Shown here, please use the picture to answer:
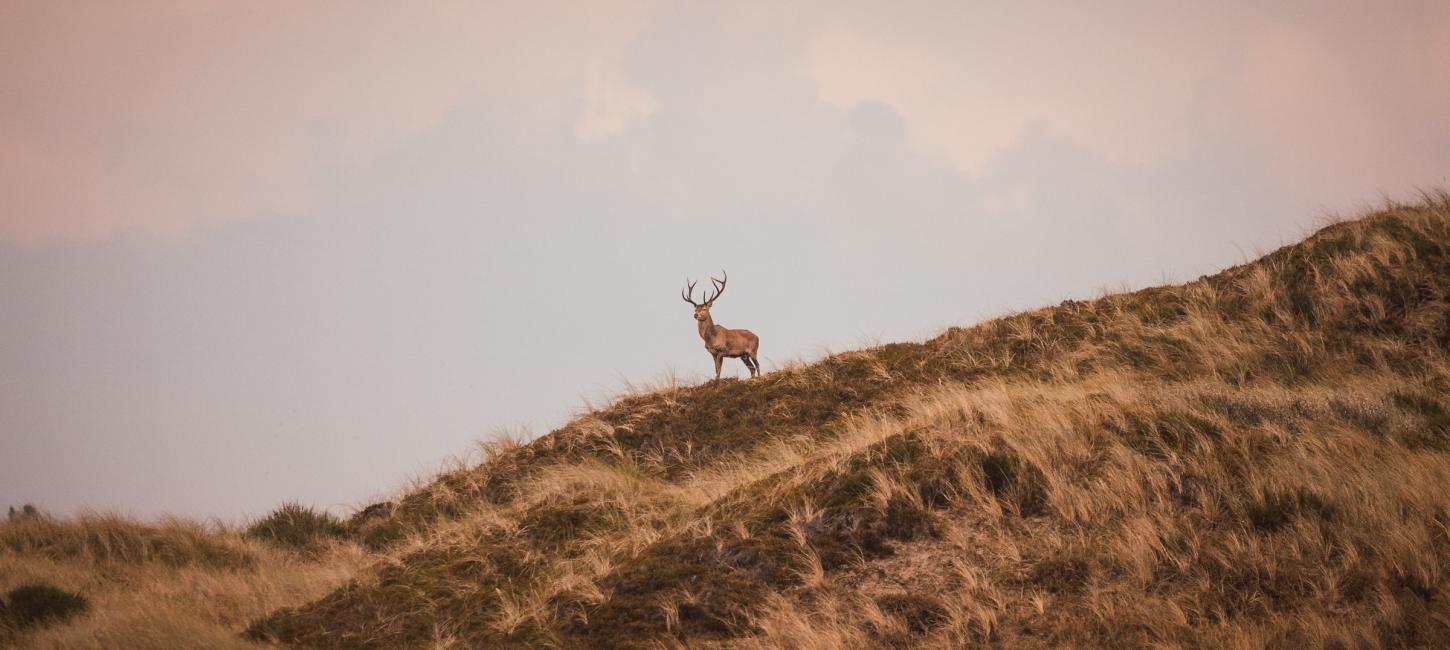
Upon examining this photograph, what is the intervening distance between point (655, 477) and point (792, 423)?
2.20m

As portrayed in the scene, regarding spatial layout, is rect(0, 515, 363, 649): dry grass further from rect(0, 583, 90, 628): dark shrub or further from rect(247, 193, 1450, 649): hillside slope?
rect(247, 193, 1450, 649): hillside slope

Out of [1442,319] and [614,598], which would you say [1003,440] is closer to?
[614,598]

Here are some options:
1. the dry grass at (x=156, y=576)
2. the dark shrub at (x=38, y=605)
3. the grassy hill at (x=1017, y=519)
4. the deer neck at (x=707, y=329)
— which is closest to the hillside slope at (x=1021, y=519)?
the grassy hill at (x=1017, y=519)

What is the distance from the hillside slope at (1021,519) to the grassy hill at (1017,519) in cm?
3

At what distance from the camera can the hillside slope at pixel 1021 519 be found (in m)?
6.42

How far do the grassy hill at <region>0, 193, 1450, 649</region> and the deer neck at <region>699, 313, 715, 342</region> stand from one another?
5750mm

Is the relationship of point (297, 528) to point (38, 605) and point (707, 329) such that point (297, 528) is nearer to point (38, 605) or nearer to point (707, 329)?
point (38, 605)

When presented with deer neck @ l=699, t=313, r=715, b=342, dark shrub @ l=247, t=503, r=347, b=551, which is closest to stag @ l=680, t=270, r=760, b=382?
deer neck @ l=699, t=313, r=715, b=342

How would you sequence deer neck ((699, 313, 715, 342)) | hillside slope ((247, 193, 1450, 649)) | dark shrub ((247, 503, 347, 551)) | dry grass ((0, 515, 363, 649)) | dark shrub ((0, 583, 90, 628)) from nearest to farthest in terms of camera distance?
1. hillside slope ((247, 193, 1450, 649))
2. dry grass ((0, 515, 363, 649))
3. dark shrub ((0, 583, 90, 628))
4. dark shrub ((247, 503, 347, 551))
5. deer neck ((699, 313, 715, 342))

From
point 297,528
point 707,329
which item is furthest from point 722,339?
point 297,528

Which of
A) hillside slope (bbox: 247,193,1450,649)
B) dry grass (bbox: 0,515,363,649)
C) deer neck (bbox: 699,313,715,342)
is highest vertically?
deer neck (bbox: 699,313,715,342)

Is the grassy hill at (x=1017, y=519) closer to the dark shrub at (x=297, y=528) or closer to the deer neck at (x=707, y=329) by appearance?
the dark shrub at (x=297, y=528)

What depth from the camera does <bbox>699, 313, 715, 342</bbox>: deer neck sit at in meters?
19.1

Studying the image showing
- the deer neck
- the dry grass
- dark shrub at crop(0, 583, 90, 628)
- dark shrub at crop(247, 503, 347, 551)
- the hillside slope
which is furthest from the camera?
the deer neck
